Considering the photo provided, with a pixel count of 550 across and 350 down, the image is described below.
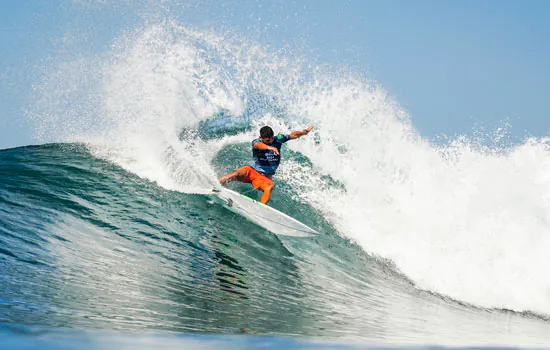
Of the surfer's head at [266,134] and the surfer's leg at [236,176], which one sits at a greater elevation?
the surfer's head at [266,134]

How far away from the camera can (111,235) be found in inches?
227

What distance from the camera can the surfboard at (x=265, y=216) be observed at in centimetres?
745

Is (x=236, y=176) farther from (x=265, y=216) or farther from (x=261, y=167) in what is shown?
(x=265, y=216)

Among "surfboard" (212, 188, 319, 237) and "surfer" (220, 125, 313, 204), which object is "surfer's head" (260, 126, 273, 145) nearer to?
"surfer" (220, 125, 313, 204)

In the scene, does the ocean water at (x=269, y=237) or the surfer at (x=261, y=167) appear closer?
the ocean water at (x=269, y=237)

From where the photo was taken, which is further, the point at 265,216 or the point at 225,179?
the point at 225,179

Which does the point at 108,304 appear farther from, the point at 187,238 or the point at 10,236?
the point at 187,238

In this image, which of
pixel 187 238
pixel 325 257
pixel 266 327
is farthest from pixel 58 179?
pixel 266 327

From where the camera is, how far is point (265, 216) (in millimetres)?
7570

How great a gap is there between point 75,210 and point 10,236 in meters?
1.68

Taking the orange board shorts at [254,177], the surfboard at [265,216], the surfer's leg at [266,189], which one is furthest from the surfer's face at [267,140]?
the surfboard at [265,216]

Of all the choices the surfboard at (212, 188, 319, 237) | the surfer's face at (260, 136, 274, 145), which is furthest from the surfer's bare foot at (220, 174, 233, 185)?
the surfer's face at (260, 136, 274, 145)

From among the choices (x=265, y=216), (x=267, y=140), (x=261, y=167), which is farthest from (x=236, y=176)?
(x=265, y=216)

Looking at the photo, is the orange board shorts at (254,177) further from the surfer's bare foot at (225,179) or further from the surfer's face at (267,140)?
the surfer's face at (267,140)
